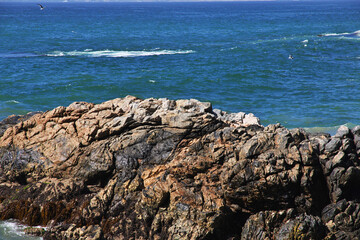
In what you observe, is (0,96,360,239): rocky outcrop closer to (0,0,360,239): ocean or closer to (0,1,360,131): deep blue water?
(0,0,360,239): ocean

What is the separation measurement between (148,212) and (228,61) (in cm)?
4810

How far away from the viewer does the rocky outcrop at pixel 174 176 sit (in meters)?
15.2

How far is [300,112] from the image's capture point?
3603 centimetres

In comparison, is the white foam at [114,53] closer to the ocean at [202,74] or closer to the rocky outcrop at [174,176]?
the ocean at [202,74]

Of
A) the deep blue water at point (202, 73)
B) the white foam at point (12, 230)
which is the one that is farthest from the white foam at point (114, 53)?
the white foam at point (12, 230)

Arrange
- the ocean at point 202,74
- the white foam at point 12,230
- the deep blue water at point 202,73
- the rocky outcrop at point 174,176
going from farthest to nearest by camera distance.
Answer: the deep blue water at point 202,73 → the ocean at point 202,74 → the white foam at point 12,230 → the rocky outcrop at point 174,176

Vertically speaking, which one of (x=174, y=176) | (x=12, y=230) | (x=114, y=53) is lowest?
(x=12, y=230)

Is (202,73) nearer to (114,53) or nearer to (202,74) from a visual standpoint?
(202,74)

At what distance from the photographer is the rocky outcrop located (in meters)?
15.2

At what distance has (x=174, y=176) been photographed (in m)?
16.6

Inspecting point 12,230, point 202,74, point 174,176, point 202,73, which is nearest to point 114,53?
point 202,73

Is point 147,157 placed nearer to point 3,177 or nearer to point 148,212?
point 148,212

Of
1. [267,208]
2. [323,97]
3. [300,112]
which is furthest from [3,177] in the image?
[323,97]

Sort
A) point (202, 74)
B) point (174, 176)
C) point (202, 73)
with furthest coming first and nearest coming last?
point (202, 73)
point (202, 74)
point (174, 176)
